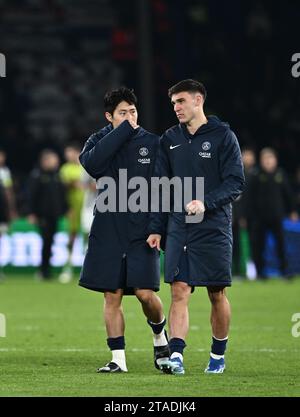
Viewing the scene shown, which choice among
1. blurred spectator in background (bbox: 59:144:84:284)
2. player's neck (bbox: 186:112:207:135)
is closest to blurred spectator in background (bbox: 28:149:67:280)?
blurred spectator in background (bbox: 59:144:84:284)

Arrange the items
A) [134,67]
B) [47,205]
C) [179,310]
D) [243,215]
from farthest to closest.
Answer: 1. [134,67]
2. [47,205]
3. [243,215]
4. [179,310]

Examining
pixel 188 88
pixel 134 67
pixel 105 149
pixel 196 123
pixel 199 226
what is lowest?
pixel 199 226

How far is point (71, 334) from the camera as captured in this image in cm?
1384

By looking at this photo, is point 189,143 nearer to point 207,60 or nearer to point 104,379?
point 104,379

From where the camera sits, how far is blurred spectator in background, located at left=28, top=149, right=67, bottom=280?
920 inches

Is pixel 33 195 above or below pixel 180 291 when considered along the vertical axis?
above

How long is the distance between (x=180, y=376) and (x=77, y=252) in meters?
14.7

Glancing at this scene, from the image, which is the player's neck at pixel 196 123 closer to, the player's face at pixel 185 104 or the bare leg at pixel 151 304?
the player's face at pixel 185 104

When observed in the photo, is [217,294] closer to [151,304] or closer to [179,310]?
[179,310]

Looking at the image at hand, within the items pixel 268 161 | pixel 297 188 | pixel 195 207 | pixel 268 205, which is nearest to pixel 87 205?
pixel 268 205

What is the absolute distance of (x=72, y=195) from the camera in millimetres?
24375

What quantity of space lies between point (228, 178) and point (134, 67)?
2033 cm

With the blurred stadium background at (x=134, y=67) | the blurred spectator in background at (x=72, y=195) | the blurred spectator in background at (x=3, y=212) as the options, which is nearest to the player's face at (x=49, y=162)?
the blurred spectator in background at (x=72, y=195)

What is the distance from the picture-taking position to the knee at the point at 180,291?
993 centimetres
